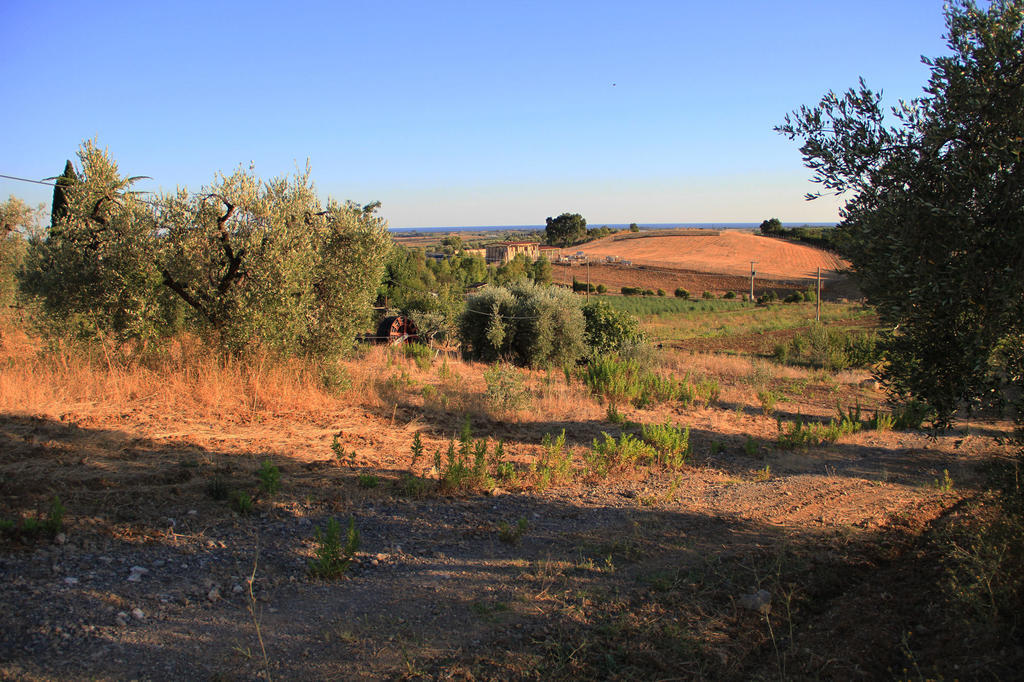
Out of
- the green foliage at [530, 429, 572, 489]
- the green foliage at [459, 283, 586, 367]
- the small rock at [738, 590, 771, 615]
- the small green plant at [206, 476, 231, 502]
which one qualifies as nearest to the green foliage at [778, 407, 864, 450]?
the green foliage at [530, 429, 572, 489]

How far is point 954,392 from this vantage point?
4.17m

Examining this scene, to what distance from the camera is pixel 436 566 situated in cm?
466

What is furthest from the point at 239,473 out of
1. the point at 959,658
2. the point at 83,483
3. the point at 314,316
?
the point at 959,658

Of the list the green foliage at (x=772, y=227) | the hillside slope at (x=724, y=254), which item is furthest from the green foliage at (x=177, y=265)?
the green foliage at (x=772, y=227)

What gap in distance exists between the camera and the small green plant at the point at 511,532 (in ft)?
17.0

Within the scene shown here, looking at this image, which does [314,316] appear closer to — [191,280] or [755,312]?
[191,280]

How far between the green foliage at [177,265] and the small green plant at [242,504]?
434cm

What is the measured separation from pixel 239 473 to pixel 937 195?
6.41m

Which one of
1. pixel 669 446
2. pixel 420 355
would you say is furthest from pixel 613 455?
pixel 420 355

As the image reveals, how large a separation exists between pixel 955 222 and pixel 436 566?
4.15m

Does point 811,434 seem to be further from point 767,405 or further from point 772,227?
point 772,227

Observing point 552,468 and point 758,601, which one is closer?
point 758,601

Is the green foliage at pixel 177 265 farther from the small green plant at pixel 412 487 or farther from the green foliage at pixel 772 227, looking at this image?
the green foliage at pixel 772 227

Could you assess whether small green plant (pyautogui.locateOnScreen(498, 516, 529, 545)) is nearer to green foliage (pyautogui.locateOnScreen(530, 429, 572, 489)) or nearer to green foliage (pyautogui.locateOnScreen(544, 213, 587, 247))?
green foliage (pyautogui.locateOnScreen(530, 429, 572, 489))
